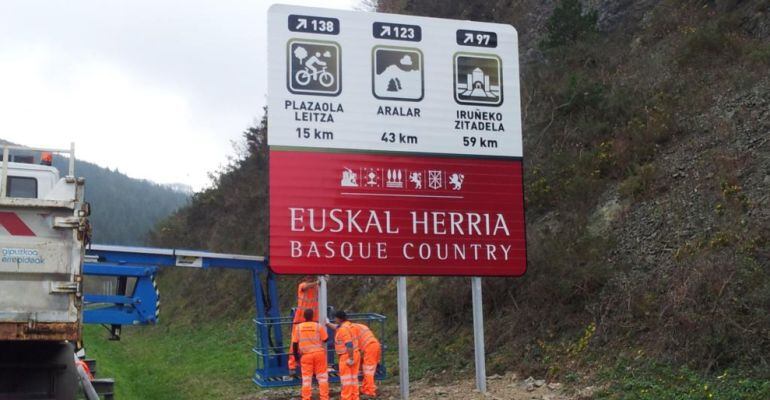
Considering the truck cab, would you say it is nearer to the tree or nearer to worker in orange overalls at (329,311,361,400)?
worker in orange overalls at (329,311,361,400)

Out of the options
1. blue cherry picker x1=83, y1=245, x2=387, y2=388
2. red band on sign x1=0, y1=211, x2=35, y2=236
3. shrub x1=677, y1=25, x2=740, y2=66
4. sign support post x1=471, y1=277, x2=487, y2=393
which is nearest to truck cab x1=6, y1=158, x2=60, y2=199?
blue cherry picker x1=83, y1=245, x2=387, y2=388

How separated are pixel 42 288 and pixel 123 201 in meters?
107

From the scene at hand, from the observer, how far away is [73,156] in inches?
344

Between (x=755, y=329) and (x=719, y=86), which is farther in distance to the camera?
(x=719, y=86)

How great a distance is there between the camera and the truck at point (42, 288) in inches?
305

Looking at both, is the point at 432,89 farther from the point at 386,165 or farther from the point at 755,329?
the point at 755,329

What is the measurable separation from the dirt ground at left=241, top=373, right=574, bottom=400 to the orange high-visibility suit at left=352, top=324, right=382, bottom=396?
799 millimetres

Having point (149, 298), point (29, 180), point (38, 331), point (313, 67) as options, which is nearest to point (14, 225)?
point (38, 331)

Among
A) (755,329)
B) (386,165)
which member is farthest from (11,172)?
(755,329)

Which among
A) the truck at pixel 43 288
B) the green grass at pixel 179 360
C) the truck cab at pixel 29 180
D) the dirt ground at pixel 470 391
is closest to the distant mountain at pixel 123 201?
the green grass at pixel 179 360

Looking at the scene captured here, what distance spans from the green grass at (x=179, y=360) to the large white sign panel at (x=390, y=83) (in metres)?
5.79

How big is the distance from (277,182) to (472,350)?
564 cm

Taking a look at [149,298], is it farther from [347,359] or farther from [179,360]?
[179,360]

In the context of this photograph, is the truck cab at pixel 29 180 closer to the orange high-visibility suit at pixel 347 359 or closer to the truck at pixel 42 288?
the truck at pixel 42 288
